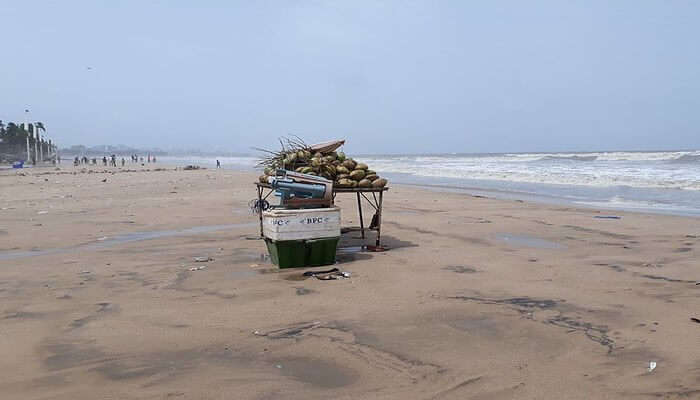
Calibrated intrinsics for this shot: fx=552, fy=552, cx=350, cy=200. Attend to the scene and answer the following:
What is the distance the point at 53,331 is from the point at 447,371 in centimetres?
353

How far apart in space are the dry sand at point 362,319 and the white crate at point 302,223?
20.2 inches

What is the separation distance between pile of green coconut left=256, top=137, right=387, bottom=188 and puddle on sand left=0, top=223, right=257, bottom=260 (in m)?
2.70

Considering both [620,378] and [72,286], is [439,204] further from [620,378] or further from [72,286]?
[620,378]

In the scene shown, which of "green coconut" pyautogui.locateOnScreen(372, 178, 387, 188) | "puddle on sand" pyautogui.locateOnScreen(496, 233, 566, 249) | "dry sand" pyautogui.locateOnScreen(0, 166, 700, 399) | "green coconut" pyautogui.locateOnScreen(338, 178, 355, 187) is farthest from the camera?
"puddle on sand" pyautogui.locateOnScreen(496, 233, 566, 249)

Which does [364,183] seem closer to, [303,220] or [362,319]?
[303,220]

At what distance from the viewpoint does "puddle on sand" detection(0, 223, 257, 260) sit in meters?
8.94

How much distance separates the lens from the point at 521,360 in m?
4.21

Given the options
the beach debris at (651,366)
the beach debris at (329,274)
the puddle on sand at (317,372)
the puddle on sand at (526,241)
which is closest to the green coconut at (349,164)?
the beach debris at (329,274)

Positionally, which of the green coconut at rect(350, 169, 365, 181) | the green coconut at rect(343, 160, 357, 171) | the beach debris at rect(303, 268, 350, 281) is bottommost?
the beach debris at rect(303, 268, 350, 281)

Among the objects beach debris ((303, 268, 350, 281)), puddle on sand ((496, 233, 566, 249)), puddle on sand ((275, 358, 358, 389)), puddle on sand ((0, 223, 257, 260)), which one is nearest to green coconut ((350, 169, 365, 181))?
beach debris ((303, 268, 350, 281))

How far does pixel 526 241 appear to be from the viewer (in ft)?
32.1

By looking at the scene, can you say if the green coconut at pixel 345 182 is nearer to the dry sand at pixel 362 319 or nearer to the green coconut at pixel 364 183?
the green coconut at pixel 364 183

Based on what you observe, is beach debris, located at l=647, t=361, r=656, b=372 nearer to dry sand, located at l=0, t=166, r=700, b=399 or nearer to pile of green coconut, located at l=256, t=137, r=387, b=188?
dry sand, located at l=0, t=166, r=700, b=399

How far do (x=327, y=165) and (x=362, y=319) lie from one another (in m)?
3.88
